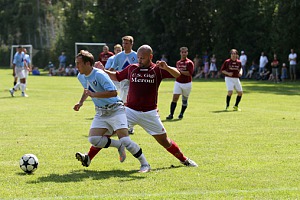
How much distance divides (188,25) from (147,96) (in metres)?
43.2

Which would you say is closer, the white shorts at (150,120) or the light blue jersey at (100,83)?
the light blue jersey at (100,83)

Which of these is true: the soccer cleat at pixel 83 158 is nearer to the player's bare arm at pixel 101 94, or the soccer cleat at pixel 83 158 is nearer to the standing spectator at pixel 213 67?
the player's bare arm at pixel 101 94

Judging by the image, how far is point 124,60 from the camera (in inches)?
588

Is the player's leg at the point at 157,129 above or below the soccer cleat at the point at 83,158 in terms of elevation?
above

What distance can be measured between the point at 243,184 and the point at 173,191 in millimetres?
1075

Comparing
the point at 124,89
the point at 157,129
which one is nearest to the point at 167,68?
the point at 157,129

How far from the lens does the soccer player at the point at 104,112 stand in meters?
9.49

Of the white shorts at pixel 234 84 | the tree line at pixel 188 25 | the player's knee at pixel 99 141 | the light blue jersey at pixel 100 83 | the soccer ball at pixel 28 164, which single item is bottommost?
the soccer ball at pixel 28 164

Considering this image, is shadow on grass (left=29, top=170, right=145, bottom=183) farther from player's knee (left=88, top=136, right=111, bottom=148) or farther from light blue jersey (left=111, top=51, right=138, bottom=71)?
light blue jersey (left=111, top=51, right=138, bottom=71)

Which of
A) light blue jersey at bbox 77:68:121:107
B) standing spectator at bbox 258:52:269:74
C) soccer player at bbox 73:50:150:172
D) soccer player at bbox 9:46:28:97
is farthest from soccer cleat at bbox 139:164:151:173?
standing spectator at bbox 258:52:269:74

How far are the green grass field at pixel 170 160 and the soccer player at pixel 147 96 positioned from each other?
55cm

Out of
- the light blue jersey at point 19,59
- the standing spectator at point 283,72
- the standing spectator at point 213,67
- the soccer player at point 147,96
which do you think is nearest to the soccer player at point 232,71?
the light blue jersey at point 19,59

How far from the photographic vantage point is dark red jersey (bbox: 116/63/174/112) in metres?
9.89

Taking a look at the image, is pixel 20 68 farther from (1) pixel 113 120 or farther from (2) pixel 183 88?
(1) pixel 113 120
